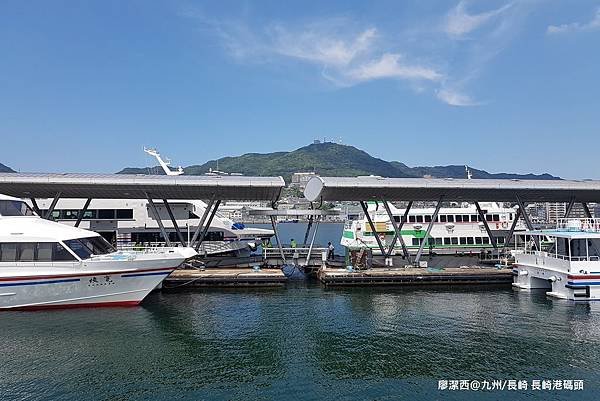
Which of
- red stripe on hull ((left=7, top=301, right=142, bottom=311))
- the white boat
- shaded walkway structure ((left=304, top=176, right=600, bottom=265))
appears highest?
shaded walkway structure ((left=304, top=176, right=600, bottom=265))

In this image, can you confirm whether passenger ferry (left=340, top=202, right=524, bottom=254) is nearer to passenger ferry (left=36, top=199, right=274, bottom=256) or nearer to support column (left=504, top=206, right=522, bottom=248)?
support column (left=504, top=206, right=522, bottom=248)

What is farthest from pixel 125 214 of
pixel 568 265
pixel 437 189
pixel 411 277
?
pixel 568 265

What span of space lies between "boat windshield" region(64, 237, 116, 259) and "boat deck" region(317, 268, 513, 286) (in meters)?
14.0

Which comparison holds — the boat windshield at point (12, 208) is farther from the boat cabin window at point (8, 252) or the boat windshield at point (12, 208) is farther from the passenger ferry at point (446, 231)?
the passenger ferry at point (446, 231)

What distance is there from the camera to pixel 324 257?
3422cm

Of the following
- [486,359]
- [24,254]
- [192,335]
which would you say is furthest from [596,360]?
[24,254]

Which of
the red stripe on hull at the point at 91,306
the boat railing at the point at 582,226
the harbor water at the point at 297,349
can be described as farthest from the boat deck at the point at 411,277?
the red stripe on hull at the point at 91,306

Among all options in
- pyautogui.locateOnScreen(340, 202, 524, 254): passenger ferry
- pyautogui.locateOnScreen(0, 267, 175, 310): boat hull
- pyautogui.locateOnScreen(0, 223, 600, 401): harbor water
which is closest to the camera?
pyautogui.locateOnScreen(0, 223, 600, 401): harbor water

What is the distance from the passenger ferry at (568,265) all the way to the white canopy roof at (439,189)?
411 centimetres

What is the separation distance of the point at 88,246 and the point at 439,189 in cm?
2325

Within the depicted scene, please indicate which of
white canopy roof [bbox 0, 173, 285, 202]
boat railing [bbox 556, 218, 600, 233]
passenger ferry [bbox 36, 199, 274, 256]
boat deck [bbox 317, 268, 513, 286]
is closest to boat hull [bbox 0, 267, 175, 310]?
white canopy roof [bbox 0, 173, 285, 202]

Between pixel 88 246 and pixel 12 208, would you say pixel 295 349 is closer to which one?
pixel 88 246

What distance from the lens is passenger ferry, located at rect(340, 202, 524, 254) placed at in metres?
41.8

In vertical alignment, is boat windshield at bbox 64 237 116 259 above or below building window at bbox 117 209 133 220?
below
